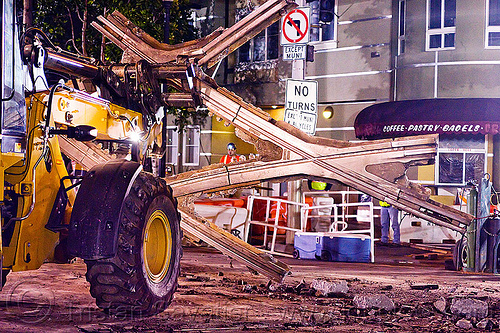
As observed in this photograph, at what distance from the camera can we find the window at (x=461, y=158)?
22.3 meters

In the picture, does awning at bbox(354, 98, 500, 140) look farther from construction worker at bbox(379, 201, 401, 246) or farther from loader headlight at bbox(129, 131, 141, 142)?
loader headlight at bbox(129, 131, 141, 142)

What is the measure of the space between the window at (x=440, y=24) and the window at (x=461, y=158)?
295cm

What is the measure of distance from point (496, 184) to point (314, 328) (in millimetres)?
17019

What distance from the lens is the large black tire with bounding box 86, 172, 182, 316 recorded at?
236 inches

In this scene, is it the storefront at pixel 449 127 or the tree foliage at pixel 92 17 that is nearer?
the storefront at pixel 449 127

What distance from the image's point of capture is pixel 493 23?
2198 cm

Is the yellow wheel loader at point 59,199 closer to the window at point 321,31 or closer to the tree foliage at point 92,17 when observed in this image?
the tree foliage at point 92,17

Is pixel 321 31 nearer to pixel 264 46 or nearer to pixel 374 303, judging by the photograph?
pixel 264 46

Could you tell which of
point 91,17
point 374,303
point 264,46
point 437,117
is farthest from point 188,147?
point 374,303

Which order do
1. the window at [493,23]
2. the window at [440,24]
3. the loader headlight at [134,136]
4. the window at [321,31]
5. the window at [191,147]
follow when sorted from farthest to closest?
the window at [191,147] → the window at [321,31] → the window at [440,24] → the window at [493,23] → the loader headlight at [134,136]

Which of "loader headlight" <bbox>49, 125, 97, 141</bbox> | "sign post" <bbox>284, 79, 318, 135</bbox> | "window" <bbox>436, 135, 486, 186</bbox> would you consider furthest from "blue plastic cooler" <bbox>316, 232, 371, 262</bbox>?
"window" <bbox>436, 135, 486, 186</bbox>

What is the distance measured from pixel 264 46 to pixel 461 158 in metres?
9.37

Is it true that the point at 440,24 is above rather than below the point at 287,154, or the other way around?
above

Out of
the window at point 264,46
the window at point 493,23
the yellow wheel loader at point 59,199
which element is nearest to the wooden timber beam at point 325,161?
the yellow wheel loader at point 59,199
